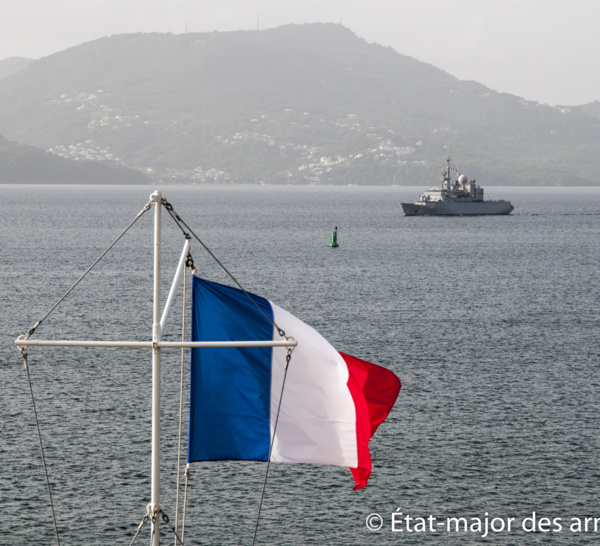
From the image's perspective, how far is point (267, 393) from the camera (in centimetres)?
2148

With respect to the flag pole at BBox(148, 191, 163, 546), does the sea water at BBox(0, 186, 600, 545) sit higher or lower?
lower

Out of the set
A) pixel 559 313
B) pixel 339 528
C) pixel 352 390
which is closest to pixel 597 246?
pixel 559 313

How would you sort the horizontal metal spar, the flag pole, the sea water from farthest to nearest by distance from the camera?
the sea water
the flag pole
the horizontal metal spar

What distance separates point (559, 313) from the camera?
81.6 m

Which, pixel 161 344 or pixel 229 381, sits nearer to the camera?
pixel 161 344

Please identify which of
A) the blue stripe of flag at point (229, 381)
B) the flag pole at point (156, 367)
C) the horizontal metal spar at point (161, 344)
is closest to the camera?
the horizontal metal spar at point (161, 344)

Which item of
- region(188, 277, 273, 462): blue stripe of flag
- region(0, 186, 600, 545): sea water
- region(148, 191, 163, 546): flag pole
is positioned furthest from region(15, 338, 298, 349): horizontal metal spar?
region(0, 186, 600, 545): sea water

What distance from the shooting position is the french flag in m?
20.9

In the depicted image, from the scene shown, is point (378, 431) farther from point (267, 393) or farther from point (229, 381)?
point (229, 381)

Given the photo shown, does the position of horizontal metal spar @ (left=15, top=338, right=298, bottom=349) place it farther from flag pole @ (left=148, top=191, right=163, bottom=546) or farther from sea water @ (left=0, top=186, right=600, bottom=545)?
sea water @ (left=0, top=186, right=600, bottom=545)

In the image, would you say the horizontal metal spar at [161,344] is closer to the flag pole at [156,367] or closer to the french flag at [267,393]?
the flag pole at [156,367]

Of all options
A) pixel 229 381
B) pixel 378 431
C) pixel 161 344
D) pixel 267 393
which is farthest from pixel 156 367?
pixel 378 431

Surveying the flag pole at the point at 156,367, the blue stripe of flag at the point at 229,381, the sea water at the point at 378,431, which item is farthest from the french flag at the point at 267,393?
the sea water at the point at 378,431

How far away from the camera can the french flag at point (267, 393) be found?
2094cm
